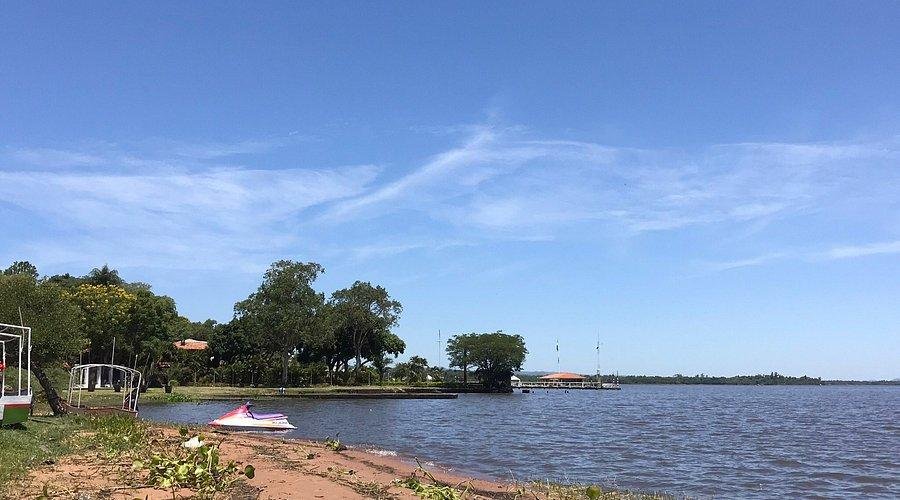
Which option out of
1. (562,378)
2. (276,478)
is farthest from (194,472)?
(562,378)

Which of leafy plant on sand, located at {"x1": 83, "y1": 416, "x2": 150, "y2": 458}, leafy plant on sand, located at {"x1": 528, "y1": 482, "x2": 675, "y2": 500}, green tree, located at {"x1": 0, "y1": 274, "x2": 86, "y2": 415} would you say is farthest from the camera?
green tree, located at {"x1": 0, "y1": 274, "x2": 86, "y2": 415}

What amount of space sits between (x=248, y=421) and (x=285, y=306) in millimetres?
50532

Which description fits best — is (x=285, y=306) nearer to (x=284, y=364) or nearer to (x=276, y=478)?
(x=284, y=364)

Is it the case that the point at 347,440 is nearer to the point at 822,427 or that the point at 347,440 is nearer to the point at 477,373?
the point at 822,427

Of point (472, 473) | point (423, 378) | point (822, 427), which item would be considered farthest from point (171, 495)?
point (423, 378)

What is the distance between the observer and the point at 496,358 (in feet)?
369

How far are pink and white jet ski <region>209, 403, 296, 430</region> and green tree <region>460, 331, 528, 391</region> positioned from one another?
8169 centimetres

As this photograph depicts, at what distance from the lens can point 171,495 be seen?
11172 millimetres

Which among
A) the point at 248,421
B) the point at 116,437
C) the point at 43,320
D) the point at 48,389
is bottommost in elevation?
the point at 248,421

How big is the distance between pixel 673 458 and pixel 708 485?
6098 mm

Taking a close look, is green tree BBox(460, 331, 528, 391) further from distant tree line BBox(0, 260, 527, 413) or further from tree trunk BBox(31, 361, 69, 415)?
tree trunk BBox(31, 361, 69, 415)

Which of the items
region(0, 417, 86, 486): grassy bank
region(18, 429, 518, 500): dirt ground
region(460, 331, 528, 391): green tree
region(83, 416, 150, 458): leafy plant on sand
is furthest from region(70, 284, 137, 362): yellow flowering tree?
region(460, 331, 528, 391): green tree

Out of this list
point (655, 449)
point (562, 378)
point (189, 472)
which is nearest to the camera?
point (189, 472)

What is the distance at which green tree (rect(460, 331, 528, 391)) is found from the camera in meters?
112
